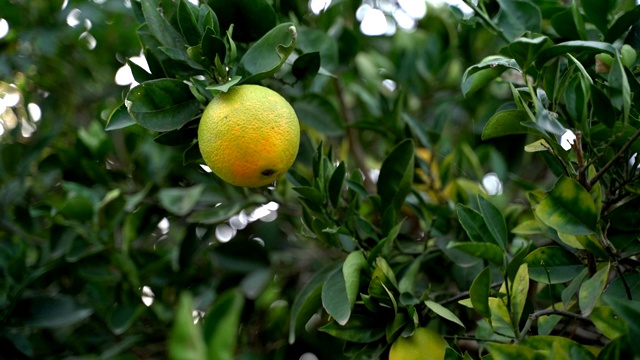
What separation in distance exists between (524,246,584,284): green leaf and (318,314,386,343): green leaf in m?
0.30

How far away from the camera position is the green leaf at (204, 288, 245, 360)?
0.66 m

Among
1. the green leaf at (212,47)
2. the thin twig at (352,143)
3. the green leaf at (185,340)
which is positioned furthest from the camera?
the thin twig at (352,143)

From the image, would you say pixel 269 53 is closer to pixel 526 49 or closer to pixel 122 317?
pixel 526 49

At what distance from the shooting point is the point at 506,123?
1193 mm

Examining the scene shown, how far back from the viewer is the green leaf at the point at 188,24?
3.94 ft

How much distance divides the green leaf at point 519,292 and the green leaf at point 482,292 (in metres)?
0.05

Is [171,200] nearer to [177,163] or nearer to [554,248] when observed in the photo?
[177,163]

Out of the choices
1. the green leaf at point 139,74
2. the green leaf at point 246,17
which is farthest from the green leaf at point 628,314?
the green leaf at point 139,74

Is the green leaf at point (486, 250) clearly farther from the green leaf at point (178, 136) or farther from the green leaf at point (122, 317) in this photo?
the green leaf at point (122, 317)

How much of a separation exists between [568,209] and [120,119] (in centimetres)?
82

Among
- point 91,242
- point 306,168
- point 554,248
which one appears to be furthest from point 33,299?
point 554,248

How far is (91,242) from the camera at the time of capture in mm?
1852

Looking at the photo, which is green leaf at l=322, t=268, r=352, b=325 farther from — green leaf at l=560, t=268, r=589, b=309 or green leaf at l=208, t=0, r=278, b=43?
green leaf at l=208, t=0, r=278, b=43

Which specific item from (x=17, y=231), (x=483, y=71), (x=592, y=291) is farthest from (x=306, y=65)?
(x=17, y=231)
